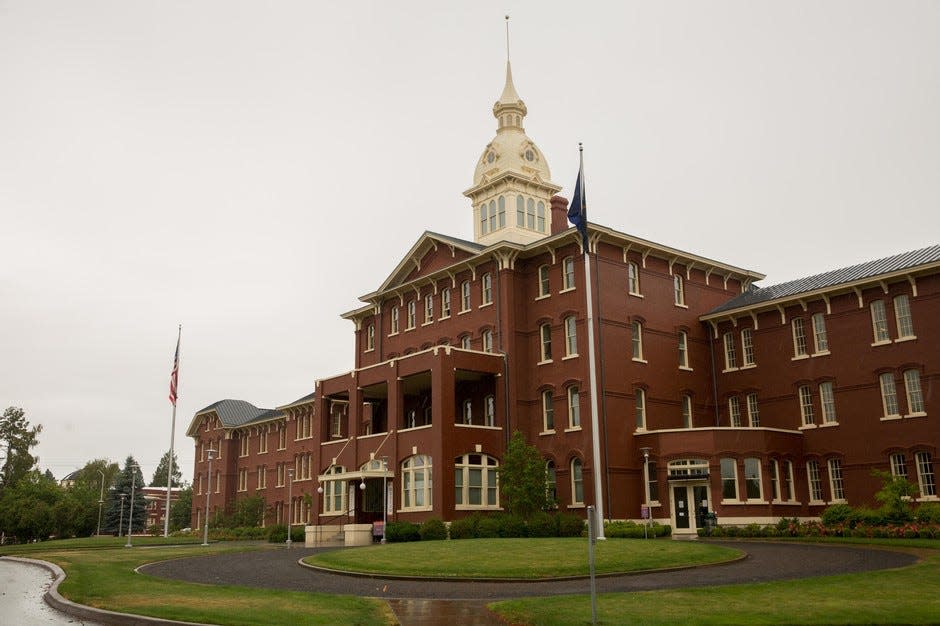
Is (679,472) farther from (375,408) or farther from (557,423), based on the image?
(375,408)

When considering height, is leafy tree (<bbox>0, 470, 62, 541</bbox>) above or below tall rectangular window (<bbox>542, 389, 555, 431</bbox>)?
below

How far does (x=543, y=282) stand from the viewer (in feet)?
148

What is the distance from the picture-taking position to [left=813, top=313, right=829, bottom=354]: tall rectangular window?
41719 millimetres

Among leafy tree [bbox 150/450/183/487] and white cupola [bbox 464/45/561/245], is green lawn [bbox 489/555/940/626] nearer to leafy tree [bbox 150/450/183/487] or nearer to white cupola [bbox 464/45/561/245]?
white cupola [bbox 464/45/561/245]

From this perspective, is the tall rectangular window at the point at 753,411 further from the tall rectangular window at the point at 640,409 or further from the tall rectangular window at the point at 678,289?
the tall rectangular window at the point at 678,289

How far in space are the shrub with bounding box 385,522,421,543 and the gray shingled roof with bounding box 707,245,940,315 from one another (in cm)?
2008

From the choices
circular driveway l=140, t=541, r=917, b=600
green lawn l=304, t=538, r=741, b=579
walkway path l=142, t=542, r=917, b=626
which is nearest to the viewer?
walkway path l=142, t=542, r=917, b=626

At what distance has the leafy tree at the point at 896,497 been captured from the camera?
33281 mm

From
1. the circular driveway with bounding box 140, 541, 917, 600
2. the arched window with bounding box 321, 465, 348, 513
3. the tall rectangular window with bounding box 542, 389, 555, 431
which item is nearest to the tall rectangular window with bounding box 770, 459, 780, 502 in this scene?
the tall rectangular window with bounding box 542, 389, 555, 431

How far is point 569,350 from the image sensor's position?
42906mm

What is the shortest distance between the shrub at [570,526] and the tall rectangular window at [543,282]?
1192cm

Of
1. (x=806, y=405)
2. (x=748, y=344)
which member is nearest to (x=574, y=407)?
(x=748, y=344)

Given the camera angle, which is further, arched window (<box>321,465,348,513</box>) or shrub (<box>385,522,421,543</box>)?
arched window (<box>321,465,348,513</box>)

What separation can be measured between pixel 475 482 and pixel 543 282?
10.9 meters
